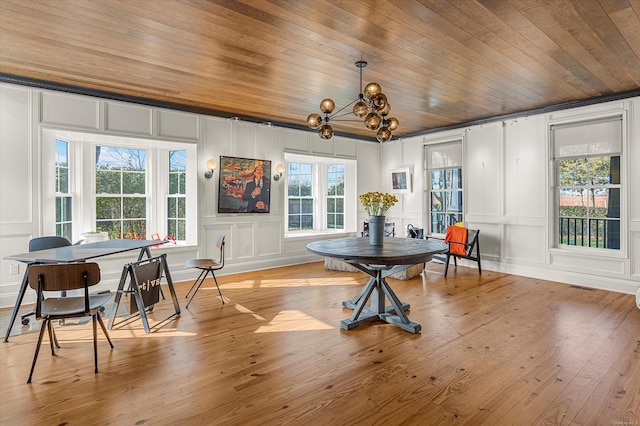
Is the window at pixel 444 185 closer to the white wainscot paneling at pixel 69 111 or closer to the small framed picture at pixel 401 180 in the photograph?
the small framed picture at pixel 401 180

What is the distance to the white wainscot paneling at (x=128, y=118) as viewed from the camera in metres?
4.73

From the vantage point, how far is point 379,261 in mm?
3121

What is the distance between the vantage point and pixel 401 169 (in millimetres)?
7547

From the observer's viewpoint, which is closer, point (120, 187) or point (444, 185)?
point (120, 187)

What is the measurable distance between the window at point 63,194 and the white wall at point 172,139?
0.38 metres

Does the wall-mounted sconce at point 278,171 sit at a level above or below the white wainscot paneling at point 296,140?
below

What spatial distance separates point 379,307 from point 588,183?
382cm

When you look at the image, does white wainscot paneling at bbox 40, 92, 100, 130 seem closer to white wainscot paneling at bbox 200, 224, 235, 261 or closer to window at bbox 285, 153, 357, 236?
white wainscot paneling at bbox 200, 224, 235, 261

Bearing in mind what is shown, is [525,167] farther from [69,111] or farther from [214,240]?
[69,111]

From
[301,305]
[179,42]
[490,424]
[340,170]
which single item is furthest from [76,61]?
[340,170]

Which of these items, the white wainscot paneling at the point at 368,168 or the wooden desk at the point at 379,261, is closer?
the wooden desk at the point at 379,261

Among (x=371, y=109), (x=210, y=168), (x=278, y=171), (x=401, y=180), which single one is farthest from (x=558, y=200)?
(x=210, y=168)

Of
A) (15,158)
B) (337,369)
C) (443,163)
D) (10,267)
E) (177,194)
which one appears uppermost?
(443,163)

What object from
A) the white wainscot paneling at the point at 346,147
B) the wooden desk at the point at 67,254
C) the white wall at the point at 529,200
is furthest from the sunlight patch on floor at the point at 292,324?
the white wainscot paneling at the point at 346,147
